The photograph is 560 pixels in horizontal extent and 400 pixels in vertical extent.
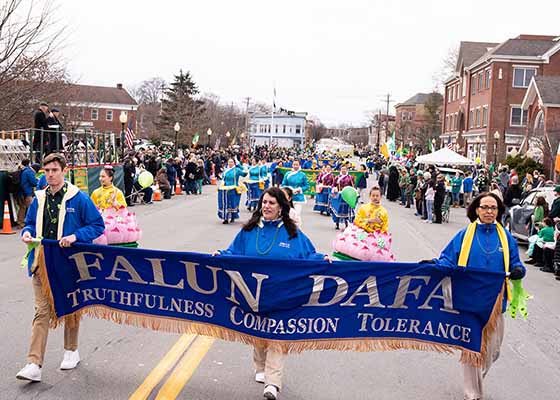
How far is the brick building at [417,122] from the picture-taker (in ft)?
288

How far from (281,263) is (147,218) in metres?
16.0

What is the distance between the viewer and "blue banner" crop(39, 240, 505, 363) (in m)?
5.79

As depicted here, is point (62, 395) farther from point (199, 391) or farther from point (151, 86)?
point (151, 86)

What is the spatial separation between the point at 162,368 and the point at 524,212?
13201 mm

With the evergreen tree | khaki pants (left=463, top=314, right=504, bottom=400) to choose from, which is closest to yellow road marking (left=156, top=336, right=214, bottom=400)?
khaki pants (left=463, top=314, right=504, bottom=400)

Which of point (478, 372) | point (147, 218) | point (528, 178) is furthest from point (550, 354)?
point (528, 178)

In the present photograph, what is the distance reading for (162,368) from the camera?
639cm

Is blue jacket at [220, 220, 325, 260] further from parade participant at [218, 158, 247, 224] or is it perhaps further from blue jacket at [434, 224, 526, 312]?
parade participant at [218, 158, 247, 224]

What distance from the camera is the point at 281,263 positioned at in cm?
578

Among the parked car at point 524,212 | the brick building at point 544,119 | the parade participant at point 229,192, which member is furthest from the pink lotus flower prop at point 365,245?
the brick building at point 544,119

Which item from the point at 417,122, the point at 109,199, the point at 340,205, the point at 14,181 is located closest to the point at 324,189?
the point at 340,205

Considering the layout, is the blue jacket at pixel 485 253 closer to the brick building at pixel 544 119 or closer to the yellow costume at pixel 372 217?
the yellow costume at pixel 372 217

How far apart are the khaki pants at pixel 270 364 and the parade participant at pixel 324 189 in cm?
1650

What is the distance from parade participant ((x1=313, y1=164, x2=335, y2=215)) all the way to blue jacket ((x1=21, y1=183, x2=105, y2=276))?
16.5 m
